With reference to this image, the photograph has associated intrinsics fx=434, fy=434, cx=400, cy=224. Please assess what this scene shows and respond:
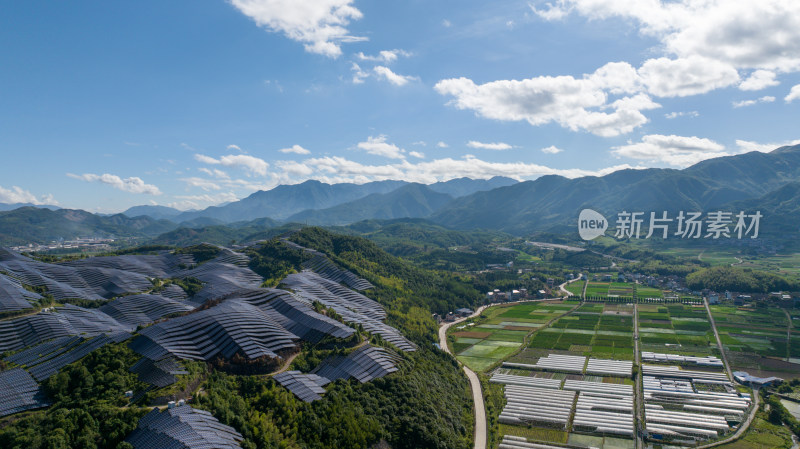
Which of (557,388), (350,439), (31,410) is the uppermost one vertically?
(31,410)

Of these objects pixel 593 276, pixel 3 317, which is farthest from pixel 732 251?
pixel 3 317

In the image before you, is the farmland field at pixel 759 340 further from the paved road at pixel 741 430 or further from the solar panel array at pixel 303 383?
the solar panel array at pixel 303 383

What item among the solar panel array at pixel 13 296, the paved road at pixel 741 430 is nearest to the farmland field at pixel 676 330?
the paved road at pixel 741 430

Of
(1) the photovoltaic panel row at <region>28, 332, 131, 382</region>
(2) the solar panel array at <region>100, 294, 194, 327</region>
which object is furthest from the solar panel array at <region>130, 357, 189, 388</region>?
(2) the solar panel array at <region>100, 294, 194, 327</region>

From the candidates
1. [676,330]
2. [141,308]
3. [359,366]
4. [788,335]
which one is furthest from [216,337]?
[788,335]

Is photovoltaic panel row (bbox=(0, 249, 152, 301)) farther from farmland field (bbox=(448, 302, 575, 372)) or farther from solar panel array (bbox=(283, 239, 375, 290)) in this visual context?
farmland field (bbox=(448, 302, 575, 372))

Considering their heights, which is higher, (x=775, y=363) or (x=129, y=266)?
(x=129, y=266)

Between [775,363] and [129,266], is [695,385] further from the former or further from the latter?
[129,266]
